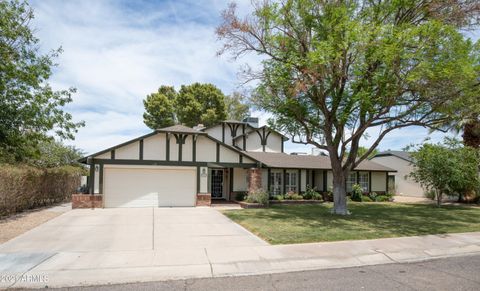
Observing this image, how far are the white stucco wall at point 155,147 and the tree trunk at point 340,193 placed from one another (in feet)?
29.6

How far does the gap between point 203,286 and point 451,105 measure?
12205mm

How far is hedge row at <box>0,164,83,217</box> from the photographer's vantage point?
1298 cm

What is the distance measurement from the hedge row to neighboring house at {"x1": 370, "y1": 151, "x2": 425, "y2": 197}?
84.6 ft

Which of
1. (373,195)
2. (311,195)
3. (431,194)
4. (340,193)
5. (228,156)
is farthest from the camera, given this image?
(431,194)

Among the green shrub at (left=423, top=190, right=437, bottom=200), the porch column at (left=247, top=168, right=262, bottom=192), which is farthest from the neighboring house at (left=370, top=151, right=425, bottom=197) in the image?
the porch column at (left=247, top=168, right=262, bottom=192)

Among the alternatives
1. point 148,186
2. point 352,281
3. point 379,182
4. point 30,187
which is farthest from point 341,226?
point 379,182

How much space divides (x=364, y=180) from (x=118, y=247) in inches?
826

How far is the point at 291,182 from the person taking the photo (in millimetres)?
22875

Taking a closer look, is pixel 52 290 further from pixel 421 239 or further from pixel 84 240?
pixel 421 239

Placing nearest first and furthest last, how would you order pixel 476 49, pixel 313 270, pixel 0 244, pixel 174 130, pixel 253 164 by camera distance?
1. pixel 313 270
2. pixel 0 244
3. pixel 476 49
4. pixel 174 130
5. pixel 253 164

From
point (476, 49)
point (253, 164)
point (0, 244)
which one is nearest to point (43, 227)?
point (0, 244)

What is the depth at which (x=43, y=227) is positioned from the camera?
11.2 m

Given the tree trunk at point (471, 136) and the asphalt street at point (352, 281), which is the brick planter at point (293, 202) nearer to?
the tree trunk at point (471, 136)

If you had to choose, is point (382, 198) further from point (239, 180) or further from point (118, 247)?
point (118, 247)
